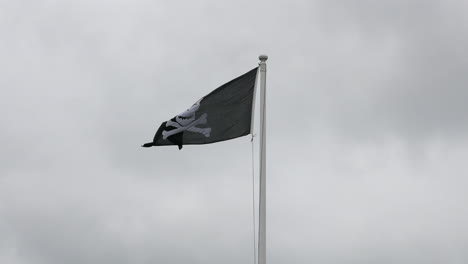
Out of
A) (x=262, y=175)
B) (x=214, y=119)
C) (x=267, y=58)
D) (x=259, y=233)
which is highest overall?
(x=267, y=58)

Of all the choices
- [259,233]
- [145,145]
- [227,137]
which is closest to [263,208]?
[259,233]

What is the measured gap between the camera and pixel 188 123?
31.3 meters

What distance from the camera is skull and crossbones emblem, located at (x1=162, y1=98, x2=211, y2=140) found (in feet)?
102

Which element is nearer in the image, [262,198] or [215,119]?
[262,198]

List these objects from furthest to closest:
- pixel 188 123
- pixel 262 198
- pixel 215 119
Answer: pixel 188 123 → pixel 215 119 → pixel 262 198

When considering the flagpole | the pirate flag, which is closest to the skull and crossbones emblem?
the pirate flag

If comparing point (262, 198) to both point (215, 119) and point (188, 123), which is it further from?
point (188, 123)

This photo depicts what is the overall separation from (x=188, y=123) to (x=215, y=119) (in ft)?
3.14

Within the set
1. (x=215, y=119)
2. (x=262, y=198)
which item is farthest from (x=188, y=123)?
(x=262, y=198)

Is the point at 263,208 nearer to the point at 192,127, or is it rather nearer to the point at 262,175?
the point at 262,175

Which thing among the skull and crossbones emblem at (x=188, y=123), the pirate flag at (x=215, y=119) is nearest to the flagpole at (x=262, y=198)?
the pirate flag at (x=215, y=119)

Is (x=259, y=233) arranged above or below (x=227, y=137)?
below

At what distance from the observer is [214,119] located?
31.1 m

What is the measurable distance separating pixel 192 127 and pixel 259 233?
15.2 ft
